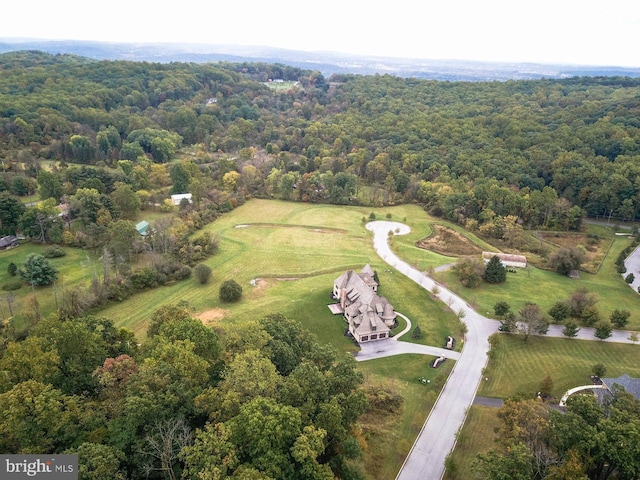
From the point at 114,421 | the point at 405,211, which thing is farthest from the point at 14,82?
the point at 114,421

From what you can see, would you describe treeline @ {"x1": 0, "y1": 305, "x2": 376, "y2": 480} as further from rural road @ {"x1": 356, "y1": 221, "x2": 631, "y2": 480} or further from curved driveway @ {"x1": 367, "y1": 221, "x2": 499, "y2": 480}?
rural road @ {"x1": 356, "y1": 221, "x2": 631, "y2": 480}

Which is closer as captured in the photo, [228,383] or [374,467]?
[228,383]

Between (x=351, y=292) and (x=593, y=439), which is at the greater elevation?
(x=593, y=439)

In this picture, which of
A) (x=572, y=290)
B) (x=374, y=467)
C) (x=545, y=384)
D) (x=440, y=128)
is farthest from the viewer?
(x=440, y=128)

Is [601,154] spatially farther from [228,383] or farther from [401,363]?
[228,383]

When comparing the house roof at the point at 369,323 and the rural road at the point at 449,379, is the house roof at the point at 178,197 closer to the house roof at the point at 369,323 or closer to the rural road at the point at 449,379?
the rural road at the point at 449,379

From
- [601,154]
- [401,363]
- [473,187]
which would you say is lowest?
[401,363]

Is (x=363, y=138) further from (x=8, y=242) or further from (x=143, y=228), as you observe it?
(x=8, y=242)
